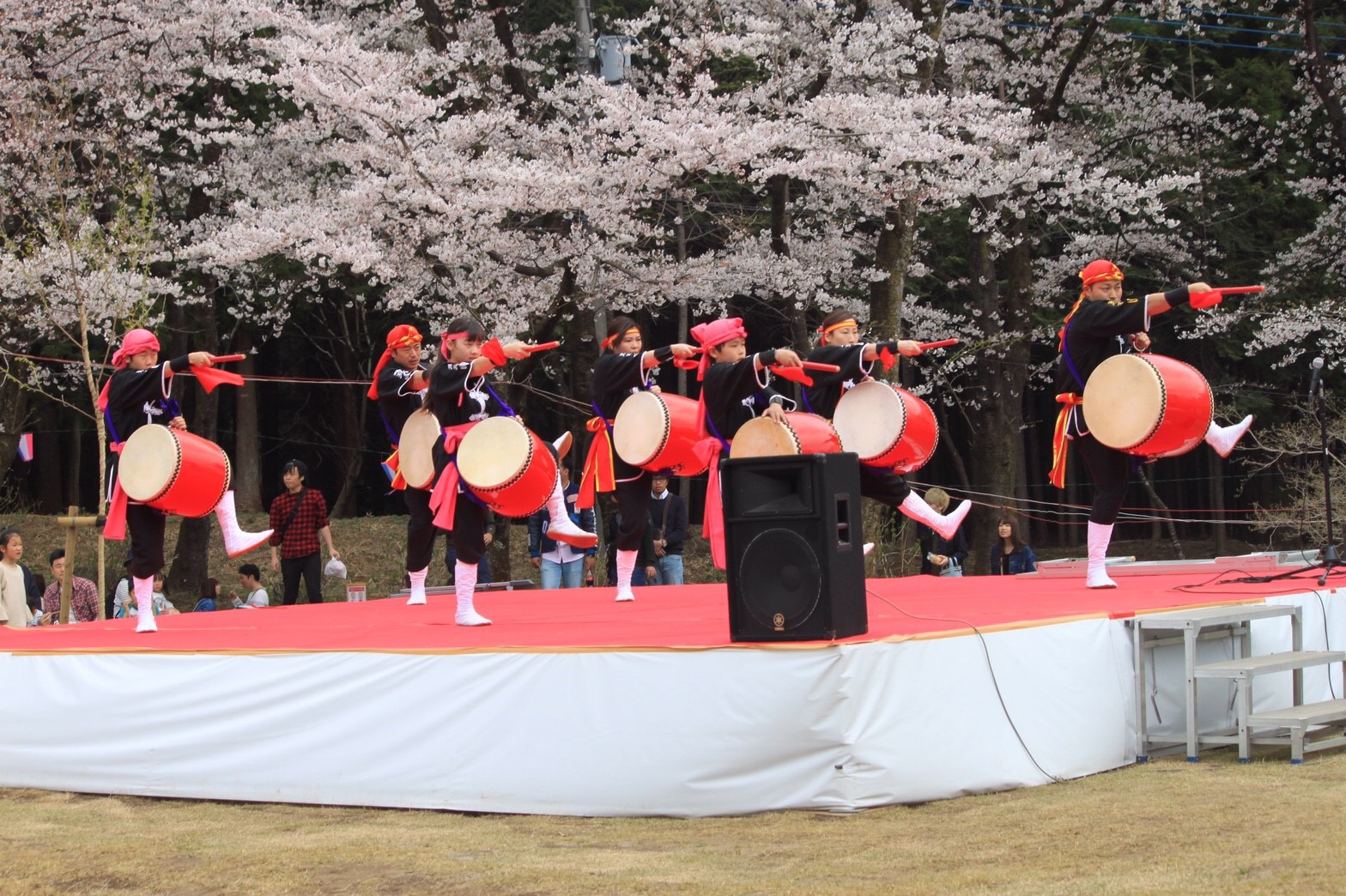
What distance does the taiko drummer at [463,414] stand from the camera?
6.94 metres

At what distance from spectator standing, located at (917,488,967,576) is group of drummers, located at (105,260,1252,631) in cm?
361

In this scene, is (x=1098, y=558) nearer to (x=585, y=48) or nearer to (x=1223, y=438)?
(x=1223, y=438)

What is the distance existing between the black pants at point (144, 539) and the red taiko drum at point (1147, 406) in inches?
187

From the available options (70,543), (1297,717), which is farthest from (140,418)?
(1297,717)

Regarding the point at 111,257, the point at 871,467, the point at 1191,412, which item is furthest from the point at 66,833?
the point at 111,257

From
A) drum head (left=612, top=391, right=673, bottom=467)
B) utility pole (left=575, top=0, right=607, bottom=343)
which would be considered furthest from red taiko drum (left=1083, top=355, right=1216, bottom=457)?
utility pole (left=575, top=0, right=607, bottom=343)

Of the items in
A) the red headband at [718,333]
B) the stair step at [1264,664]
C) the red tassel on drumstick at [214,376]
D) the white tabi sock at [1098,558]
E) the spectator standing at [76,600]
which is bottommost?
the stair step at [1264,664]

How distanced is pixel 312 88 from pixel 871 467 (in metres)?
7.91

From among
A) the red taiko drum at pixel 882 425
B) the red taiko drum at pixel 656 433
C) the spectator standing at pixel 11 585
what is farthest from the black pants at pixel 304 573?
the red taiko drum at pixel 882 425

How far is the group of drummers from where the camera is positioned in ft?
22.8

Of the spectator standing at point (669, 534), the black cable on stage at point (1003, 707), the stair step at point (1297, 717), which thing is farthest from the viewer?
the spectator standing at point (669, 534)

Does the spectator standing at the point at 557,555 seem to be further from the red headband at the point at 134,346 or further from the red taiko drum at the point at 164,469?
the red headband at the point at 134,346

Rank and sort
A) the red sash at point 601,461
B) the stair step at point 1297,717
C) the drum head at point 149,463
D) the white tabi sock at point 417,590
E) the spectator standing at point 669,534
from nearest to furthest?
the stair step at point 1297,717, the drum head at point 149,463, the red sash at point 601,461, the white tabi sock at point 417,590, the spectator standing at point 669,534

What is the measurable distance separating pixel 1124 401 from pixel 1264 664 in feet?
6.41
